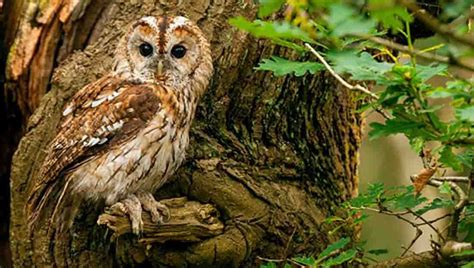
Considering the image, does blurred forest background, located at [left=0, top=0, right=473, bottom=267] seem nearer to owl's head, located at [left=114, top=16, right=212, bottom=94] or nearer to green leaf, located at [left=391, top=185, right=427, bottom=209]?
owl's head, located at [left=114, top=16, right=212, bottom=94]

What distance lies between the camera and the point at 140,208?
8.45ft

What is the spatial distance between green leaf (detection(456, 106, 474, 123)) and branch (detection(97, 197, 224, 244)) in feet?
4.28

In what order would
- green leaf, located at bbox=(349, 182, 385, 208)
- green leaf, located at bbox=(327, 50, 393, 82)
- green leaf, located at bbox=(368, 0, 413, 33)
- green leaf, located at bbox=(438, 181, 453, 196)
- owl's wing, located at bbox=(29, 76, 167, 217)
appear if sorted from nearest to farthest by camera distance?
green leaf, located at bbox=(368, 0, 413, 33) < green leaf, located at bbox=(327, 50, 393, 82) < green leaf, located at bbox=(438, 181, 453, 196) < green leaf, located at bbox=(349, 182, 385, 208) < owl's wing, located at bbox=(29, 76, 167, 217)

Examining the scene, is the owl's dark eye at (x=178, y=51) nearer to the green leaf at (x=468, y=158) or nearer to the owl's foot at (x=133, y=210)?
the owl's foot at (x=133, y=210)

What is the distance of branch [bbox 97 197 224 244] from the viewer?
8.05ft

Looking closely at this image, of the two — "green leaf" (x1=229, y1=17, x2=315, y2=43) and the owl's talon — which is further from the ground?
"green leaf" (x1=229, y1=17, x2=315, y2=43)

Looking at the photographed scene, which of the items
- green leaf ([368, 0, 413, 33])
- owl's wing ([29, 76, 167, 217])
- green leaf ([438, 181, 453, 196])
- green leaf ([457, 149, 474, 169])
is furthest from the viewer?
owl's wing ([29, 76, 167, 217])

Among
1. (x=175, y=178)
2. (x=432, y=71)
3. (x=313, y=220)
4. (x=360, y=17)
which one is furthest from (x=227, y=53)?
(x=360, y=17)

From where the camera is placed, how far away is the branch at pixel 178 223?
2.46m

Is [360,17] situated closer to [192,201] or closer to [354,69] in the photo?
[354,69]

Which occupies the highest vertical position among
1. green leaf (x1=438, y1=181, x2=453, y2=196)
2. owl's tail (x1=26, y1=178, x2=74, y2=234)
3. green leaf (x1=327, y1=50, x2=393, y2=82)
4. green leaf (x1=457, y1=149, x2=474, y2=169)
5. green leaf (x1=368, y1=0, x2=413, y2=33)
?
green leaf (x1=368, y1=0, x2=413, y2=33)

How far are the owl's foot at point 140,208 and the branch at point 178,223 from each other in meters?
0.01

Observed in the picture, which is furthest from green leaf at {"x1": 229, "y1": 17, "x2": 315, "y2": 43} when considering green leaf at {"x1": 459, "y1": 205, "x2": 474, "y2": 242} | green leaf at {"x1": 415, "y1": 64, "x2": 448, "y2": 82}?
green leaf at {"x1": 459, "y1": 205, "x2": 474, "y2": 242}

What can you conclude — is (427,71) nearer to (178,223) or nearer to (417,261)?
(417,261)
